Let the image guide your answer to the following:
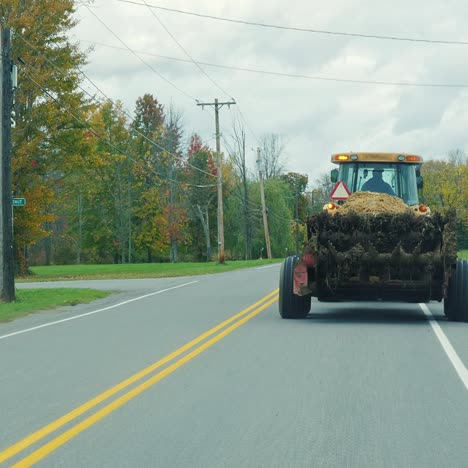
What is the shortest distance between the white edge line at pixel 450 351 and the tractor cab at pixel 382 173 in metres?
2.69

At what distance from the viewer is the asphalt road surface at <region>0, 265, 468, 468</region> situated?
6660mm

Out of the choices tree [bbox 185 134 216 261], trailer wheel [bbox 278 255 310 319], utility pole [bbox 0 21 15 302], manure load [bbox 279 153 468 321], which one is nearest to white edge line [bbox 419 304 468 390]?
manure load [bbox 279 153 468 321]

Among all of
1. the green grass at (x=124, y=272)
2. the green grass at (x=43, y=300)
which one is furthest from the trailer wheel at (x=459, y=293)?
the green grass at (x=124, y=272)

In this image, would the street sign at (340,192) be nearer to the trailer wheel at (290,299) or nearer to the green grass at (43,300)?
the trailer wheel at (290,299)

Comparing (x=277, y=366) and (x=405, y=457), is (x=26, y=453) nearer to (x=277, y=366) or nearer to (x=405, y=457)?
(x=405, y=457)

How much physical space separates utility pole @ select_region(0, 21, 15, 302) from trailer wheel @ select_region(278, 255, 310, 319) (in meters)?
9.06

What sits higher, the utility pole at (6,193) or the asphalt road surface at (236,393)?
the utility pole at (6,193)

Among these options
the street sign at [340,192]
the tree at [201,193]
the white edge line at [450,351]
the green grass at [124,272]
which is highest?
the tree at [201,193]

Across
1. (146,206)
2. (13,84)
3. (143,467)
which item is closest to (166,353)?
(143,467)

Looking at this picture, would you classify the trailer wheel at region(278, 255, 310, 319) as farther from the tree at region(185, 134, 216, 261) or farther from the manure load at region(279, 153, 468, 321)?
the tree at region(185, 134, 216, 261)

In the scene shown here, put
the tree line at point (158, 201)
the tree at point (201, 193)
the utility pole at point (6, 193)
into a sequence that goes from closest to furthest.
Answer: the utility pole at point (6, 193), the tree line at point (158, 201), the tree at point (201, 193)

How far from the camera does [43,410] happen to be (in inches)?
323

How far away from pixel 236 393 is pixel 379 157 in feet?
34.5

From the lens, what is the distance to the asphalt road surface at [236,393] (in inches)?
262
